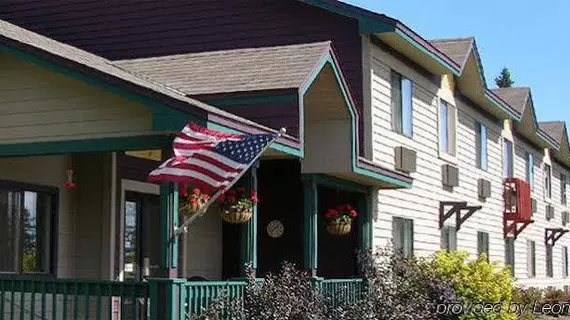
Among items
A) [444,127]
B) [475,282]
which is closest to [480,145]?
[444,127]

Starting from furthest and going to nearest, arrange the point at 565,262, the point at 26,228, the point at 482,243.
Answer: the point at 565,262 → the point at 482,243 → the point at 26,228

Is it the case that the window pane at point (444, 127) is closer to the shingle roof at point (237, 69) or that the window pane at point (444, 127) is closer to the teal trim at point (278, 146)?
the shingle roof at point (237, 69)

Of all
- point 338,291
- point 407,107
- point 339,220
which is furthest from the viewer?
point 407,107

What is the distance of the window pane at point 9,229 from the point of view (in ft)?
44.4

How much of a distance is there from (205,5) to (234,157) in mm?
9754

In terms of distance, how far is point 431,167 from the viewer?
21.5 metres

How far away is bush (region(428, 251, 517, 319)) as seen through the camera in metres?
16.8

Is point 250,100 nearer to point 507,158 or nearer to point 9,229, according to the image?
point 9,229

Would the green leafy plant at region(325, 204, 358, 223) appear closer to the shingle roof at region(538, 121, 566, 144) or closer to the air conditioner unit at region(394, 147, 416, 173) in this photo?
the air conditioner unit at region(394, 147, 416, 173)

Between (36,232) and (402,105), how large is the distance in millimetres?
8753

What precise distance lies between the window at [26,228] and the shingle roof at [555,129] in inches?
1044

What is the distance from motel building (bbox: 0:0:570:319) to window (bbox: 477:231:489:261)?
0.65m

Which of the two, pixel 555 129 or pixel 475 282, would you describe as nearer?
pixel 475 282

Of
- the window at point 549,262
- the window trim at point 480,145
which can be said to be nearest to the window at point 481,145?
the window trim at point 480,145
